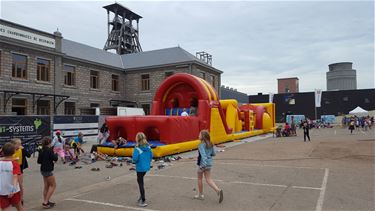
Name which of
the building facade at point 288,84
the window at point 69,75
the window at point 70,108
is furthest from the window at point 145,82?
the building facade at point 288,84

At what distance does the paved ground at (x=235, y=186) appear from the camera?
6.16 m

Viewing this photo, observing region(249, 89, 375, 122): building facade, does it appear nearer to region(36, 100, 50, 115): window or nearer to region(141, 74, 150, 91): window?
region(141, 74, 150, 91): window

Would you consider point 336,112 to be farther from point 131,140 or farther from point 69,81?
point 131,140

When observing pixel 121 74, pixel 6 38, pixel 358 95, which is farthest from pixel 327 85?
pixel 6 38

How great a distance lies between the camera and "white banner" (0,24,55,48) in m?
22.1

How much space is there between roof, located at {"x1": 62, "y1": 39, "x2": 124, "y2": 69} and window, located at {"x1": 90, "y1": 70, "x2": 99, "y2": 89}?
45.7 inches

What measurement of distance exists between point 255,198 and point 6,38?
71.5 ft

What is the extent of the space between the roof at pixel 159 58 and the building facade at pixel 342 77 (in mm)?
48334

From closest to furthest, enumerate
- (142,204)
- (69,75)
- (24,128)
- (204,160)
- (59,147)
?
(142,204), (204,160), (59,147), (24,128), (69,75)

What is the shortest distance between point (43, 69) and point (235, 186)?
2218 centimetres

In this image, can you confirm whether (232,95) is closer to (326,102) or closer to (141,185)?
(326,102)

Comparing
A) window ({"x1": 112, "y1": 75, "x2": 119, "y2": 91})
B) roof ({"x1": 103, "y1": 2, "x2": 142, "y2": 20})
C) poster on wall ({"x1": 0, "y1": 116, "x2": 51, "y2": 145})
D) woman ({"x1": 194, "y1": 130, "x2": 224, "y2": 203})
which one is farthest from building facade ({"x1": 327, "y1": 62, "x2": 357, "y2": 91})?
woman ({"x1": 194, "y1": 130, "x2": 224, "y2": 203})

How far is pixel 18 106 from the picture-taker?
76.0 ft

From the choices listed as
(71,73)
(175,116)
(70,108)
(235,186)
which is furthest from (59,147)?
(71,73)
